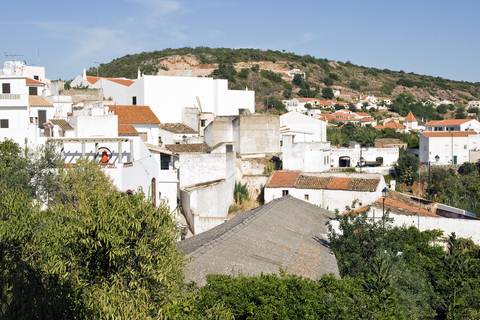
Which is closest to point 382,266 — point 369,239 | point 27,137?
point 369,239

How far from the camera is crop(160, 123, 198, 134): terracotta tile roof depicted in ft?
140

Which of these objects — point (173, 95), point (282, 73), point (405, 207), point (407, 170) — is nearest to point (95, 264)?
point (405, 207)

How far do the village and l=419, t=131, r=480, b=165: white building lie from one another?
315 cm

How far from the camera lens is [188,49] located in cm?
11969

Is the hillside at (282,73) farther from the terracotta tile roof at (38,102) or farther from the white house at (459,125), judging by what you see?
the terracotta tile roof at (38,102)

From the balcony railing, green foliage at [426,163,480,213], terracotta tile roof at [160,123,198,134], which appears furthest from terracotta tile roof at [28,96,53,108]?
green foliage at [426,163,480,213]

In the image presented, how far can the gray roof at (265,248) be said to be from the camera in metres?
17.5

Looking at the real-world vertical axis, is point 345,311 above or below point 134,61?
below

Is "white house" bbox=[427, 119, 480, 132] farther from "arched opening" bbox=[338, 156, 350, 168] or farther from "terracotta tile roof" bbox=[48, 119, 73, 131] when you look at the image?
"terracotta tile roof" bbox=[48, 119, 73, 131]

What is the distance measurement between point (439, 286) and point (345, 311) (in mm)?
9332

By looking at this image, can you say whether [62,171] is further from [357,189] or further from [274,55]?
[274,55]

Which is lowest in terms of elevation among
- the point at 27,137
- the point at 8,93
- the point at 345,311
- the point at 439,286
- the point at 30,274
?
the point at 439,286

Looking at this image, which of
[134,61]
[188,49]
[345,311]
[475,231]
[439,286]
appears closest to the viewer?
[345,311]

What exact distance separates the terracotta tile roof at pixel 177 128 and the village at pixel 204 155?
89 mm
